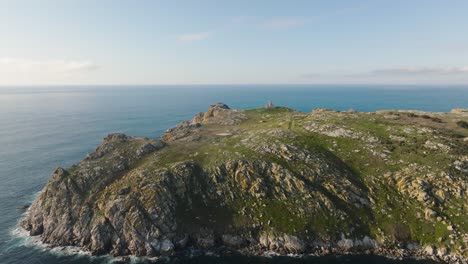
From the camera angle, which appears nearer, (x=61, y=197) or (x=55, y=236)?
(x=55, y=236)

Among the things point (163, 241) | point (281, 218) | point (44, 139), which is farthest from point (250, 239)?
point (44, 139)

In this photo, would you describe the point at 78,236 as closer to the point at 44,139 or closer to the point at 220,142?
the point at 220,142

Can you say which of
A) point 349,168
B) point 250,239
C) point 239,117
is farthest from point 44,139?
point 349,168

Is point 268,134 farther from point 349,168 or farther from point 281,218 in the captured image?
point 281,218

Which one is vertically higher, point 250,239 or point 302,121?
point 302,121

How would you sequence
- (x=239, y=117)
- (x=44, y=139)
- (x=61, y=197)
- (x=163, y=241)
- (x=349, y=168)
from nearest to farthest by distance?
(x=163, y=241) < (x=61, y=197) < (x=349, y=168) < (x=239, y=117) < (x=44, y=139)

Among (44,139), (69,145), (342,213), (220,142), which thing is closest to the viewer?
(342,213)

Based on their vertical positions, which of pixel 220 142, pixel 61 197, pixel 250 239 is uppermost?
pixel 220 142
